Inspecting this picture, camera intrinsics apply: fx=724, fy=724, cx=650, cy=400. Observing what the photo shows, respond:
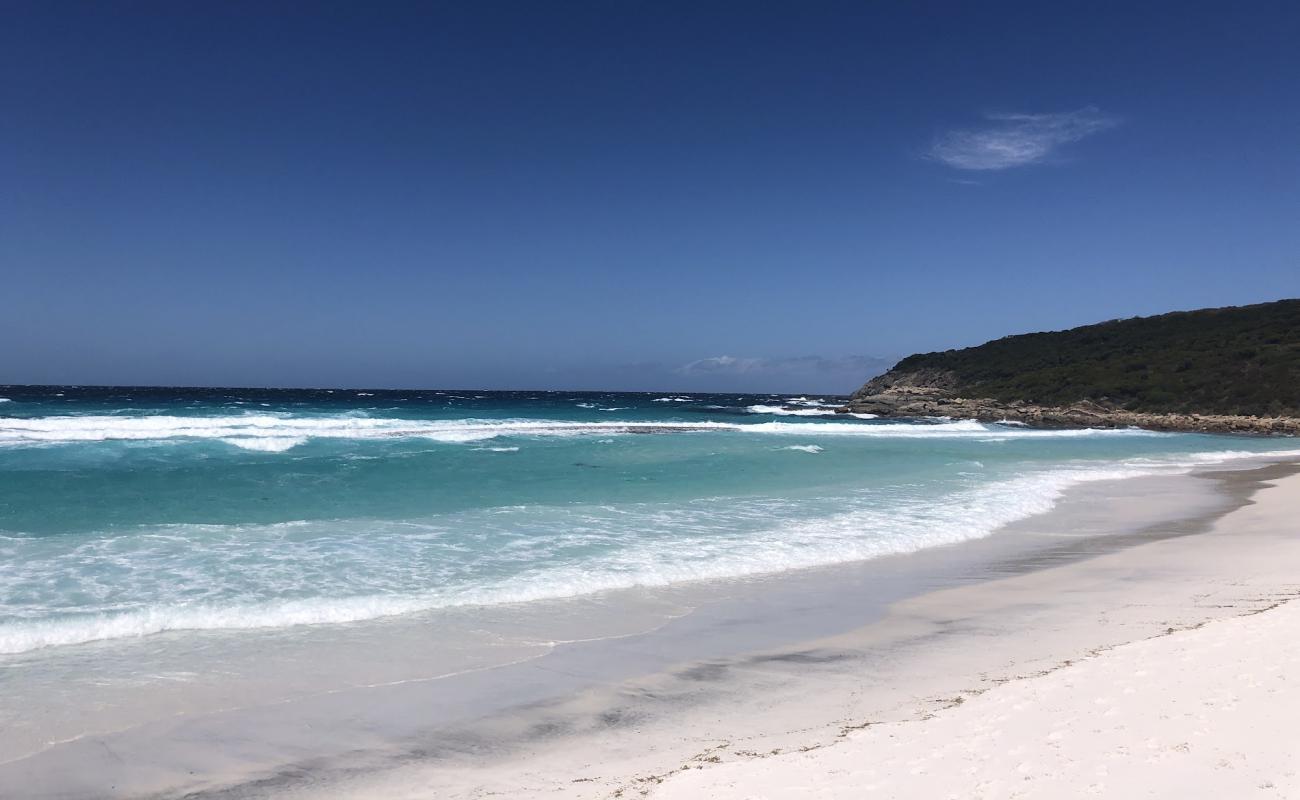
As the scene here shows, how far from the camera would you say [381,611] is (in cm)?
738

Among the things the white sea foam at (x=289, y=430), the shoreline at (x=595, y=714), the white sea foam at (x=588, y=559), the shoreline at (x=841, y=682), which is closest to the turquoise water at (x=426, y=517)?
the white sea foam at (x=588, y=559)

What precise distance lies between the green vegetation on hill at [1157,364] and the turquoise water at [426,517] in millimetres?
23172

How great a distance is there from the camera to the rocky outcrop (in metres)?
41.4

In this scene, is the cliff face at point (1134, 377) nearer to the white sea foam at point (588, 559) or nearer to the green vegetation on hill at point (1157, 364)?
the green vegetation on hill at point (1157, 364)

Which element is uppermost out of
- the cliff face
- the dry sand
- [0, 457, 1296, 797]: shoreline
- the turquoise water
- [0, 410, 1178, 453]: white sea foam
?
the cliff face

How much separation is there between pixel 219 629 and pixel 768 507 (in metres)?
9.57

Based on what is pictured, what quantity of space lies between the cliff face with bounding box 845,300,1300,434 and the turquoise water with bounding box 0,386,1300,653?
67.5 feet

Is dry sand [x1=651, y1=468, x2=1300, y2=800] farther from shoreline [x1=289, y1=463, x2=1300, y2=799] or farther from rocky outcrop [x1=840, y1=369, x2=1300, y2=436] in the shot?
rocky outcrop [x1=840, y1=369, x2=1300, y2=436]

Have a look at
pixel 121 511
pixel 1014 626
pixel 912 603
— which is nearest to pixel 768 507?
pixel 912 603

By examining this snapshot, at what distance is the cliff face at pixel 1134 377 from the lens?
45.1 metres

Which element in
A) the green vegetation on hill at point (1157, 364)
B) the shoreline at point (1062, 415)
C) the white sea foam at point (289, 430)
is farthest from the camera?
the green vegetation on hill at point (1157, 364)

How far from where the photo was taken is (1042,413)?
5041 centimetres

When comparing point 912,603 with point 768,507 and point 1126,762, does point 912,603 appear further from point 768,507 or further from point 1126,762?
point 768,507

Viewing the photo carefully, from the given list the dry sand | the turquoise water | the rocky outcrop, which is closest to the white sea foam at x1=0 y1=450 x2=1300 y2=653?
the turquoise water
